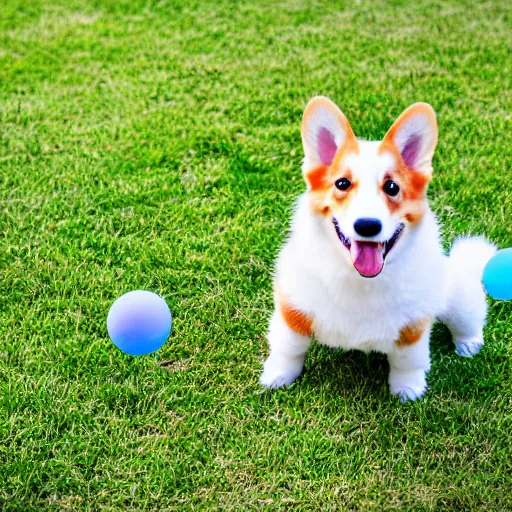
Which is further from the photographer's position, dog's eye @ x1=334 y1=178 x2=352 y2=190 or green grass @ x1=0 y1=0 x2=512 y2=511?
green grass @ x1=0 y1=0 x2=512 y2=511

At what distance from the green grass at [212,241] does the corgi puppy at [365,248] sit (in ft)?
0.99

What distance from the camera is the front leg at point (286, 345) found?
94.8 inches

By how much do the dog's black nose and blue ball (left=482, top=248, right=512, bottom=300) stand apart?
67 centimetres

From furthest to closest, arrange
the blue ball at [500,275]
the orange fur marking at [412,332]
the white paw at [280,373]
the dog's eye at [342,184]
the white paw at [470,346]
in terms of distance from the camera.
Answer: the white paw at [470,346]
the white paw at [280,373]
the blue ball at [500,275]
the orange fur marking at [412,332]
the dog's eye at [342,184]

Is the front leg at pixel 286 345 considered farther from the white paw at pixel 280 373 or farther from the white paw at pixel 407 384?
the white paw at pixel 407 384

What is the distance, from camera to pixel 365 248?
2.10 metres

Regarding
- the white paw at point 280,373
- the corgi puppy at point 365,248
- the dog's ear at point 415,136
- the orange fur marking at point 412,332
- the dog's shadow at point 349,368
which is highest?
the dog's ear at point 415,136

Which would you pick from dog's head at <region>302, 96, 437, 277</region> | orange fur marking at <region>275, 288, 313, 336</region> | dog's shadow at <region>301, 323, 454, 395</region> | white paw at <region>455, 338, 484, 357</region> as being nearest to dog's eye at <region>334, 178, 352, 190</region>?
dog's head at <region>302, 96, 437, 277</region>

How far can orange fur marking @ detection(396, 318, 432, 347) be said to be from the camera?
2.31 meters

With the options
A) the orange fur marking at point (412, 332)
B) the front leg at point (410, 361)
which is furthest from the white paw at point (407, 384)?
the orange fur marking at point (412, 332)

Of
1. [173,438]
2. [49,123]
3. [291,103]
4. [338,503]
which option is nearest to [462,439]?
[338,503]

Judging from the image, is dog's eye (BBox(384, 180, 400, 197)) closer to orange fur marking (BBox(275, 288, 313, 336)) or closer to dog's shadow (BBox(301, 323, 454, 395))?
orange fur marking (BBox(275, 288, 313, 336))

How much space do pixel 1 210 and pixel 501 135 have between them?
258cm

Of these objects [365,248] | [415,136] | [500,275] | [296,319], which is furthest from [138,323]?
[500,275]
